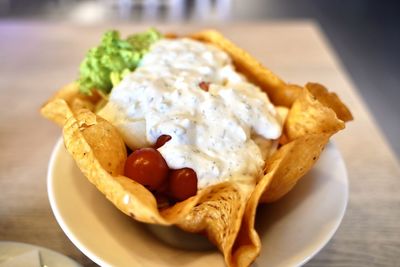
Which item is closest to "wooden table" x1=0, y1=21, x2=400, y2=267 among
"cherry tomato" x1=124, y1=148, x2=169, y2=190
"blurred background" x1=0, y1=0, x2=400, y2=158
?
"cherry tomato" x1=124, y1=148, x2=169, y2=190

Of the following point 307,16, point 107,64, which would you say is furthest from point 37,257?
point 307,16

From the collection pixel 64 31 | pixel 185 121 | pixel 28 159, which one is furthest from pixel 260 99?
pixel 64 31

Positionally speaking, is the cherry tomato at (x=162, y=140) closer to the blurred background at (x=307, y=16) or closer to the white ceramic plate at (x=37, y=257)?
the white ceramic plate at (x=37, y=257)

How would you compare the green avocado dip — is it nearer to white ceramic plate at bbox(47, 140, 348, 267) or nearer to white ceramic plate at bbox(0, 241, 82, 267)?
white ceramic plate at bbox(47, 140, 348, 267)

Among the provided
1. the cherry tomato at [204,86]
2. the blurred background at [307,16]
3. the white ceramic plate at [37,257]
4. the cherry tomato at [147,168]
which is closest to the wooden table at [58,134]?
the white ceramic plate at [37,257]

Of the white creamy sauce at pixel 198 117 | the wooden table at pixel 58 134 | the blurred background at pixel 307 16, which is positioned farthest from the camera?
the blurred background at pixel 307 16

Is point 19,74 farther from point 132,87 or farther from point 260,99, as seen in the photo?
point 260,99
